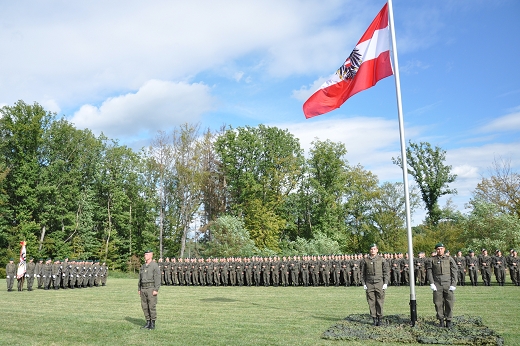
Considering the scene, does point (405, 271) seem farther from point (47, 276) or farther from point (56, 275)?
point (47, 276)

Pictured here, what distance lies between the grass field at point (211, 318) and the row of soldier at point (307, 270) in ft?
16.4

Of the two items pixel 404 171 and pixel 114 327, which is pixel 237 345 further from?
pixel 404 171

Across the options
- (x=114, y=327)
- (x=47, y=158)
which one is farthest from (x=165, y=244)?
(x=114, y=327)

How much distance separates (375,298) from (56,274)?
1878cm

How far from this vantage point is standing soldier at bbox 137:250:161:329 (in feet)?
34.1

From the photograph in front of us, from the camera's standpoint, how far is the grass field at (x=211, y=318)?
9.02 meters

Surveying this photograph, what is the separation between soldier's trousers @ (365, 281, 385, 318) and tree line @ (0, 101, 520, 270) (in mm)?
26211

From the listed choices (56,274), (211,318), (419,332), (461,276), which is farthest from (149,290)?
→ (461,276)

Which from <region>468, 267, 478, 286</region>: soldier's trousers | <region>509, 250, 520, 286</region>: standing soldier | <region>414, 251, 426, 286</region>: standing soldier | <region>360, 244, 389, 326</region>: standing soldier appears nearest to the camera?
<region>360, 244, 389, 326</region>: standing soldier

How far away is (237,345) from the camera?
8258mm

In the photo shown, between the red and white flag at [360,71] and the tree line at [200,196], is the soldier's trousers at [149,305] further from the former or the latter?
the tree line at [200,196]

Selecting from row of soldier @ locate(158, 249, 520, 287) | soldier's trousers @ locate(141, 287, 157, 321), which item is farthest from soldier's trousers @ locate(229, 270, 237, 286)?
soldier's trousers @ locate(141, 287, 157, 321)

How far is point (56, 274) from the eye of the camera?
23.5 metres

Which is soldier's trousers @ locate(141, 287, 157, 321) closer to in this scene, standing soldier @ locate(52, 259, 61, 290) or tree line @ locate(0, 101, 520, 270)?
standing soldier @ locate(52, 259, 61, 290)
